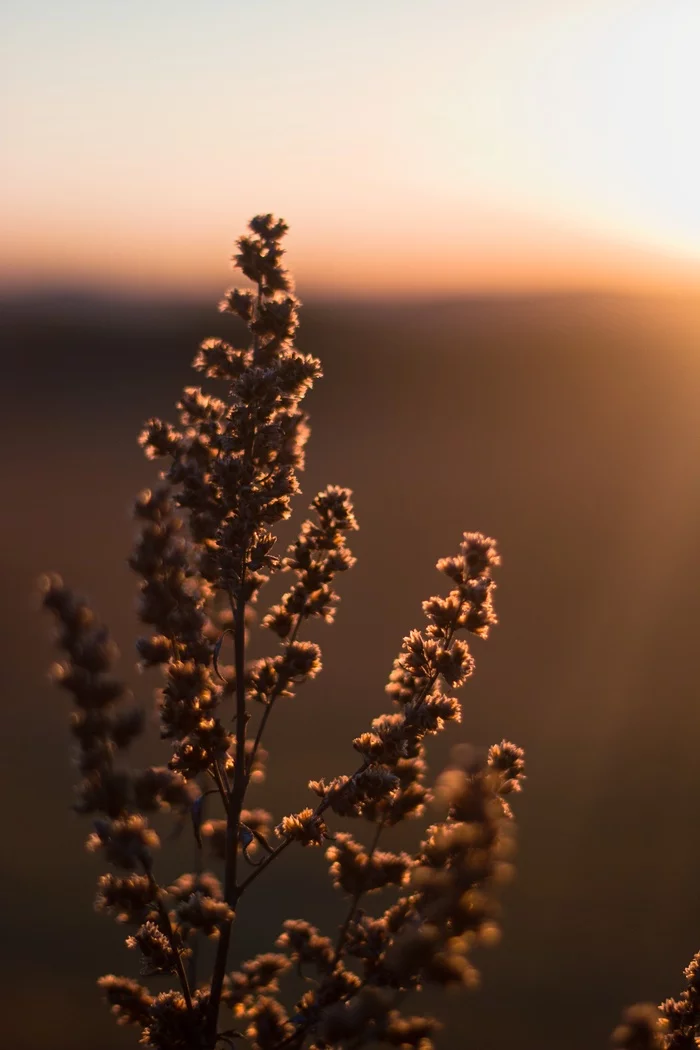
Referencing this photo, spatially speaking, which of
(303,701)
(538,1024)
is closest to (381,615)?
(303,701)

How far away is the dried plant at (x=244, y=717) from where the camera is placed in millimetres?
3283

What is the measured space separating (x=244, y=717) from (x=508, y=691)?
1590cm

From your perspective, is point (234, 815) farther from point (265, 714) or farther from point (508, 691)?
point (508, 691)

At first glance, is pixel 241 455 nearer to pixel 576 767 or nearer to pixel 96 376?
pixel 576 767

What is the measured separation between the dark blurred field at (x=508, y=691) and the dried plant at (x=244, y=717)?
6.53 meters

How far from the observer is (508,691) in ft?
63.3

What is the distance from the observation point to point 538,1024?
9.80 metres

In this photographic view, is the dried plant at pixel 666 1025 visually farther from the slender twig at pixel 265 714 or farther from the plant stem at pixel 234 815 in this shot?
the slender twig at pixel 265 714

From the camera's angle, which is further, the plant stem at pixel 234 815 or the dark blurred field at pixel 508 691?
the dark blurred field at pixel 508 691

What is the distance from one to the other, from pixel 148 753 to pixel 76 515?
62.7ft

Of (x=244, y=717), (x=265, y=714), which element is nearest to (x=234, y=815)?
(x=244, y=717)

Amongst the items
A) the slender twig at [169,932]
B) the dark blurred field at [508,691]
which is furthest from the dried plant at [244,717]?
the dark blurred field at [508,691]

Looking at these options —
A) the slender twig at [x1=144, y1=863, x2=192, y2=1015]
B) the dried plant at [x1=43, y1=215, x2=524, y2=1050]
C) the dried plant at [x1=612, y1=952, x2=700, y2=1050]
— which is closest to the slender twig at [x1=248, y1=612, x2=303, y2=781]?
the dried plant at [x1=43, y1=215, x2=524, y2=1050]

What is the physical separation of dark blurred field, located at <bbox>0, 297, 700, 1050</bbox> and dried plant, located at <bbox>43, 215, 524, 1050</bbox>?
21.4ft
